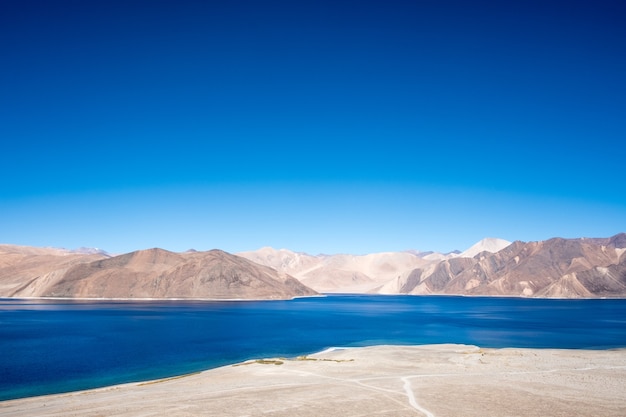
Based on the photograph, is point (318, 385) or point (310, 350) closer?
point (318, 385)

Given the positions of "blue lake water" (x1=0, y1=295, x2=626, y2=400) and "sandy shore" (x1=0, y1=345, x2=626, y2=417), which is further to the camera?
"blue lake water" (x1=0, y1=295, x2=626, y2=400)

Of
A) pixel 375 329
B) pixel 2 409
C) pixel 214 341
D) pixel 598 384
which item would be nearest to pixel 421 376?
pixel 598 384

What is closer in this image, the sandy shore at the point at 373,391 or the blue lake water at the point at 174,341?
the sandy shore at the point at 373,391

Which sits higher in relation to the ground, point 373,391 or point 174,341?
point 373,391

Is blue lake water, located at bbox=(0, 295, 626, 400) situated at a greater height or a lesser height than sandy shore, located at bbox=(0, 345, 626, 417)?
lesser

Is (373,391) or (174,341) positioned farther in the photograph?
(174,341)

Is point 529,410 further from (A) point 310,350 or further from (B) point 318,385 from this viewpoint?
(A) point 310,350

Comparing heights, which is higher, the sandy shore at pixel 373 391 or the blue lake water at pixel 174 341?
the sandy shore at pixel 373 391

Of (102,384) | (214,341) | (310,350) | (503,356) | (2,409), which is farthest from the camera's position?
(214,341)
